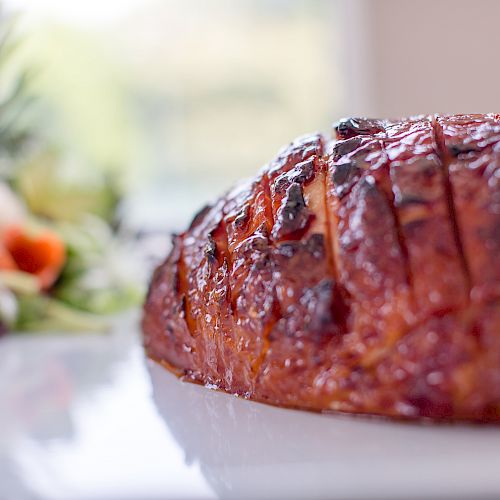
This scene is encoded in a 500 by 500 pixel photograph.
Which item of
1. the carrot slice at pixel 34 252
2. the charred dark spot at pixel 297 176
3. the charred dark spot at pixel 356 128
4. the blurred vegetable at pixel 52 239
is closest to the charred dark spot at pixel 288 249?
the charred dark spot at pixel 297 176

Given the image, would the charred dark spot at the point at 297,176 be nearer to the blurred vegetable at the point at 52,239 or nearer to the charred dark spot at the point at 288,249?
the charred dark spot at the point at 288,249

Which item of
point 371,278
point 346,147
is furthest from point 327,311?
point 346,147

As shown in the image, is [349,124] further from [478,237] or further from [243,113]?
[243,113]

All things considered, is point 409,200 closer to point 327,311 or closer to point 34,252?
point 327,311

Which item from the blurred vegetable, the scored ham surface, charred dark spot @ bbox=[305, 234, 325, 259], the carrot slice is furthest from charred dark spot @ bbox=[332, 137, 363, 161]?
the carrot slice

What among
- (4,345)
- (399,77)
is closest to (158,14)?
(399,77)

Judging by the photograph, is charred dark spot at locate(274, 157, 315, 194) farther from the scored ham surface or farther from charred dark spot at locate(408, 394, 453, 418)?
charred dark spot at locate(408, 394, 453, 418)
